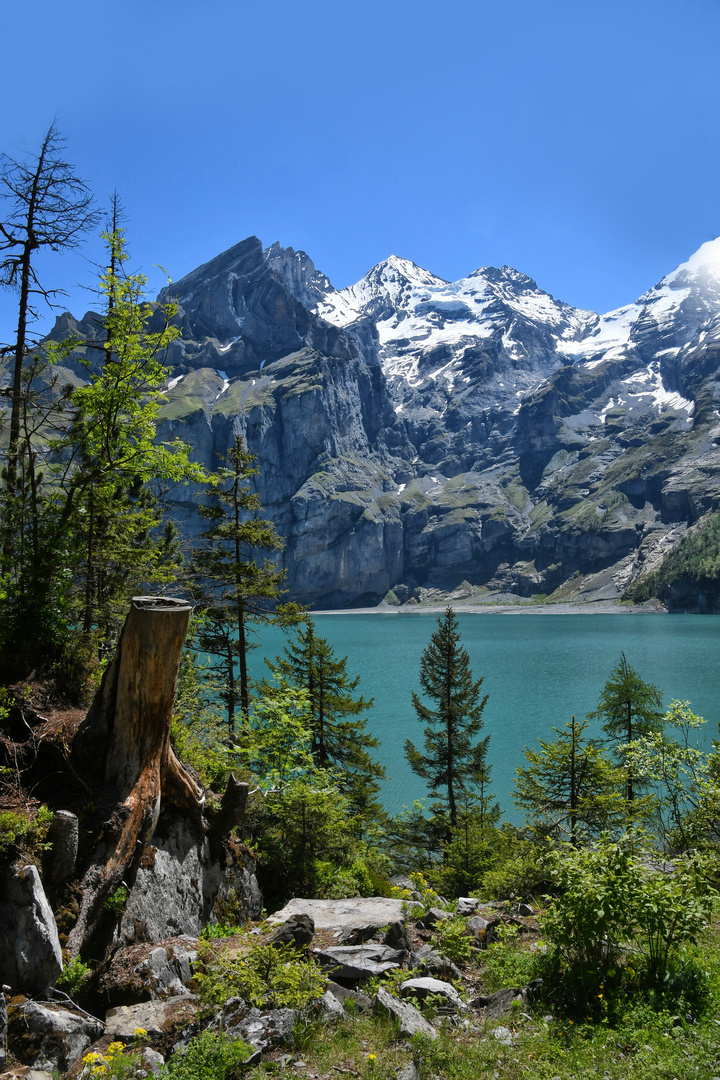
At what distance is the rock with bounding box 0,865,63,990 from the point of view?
4.66 metres

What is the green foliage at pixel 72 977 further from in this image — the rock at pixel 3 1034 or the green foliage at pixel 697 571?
the green foliage at pixel 697 571

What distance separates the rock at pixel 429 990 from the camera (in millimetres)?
5715

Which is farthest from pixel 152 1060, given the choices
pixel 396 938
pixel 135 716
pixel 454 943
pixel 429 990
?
pixel 454 943

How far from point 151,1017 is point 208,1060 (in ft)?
2.69

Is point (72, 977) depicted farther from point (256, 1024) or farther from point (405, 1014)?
point (405, 1014)

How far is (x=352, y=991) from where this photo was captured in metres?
5.61

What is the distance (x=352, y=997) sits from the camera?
216 inches

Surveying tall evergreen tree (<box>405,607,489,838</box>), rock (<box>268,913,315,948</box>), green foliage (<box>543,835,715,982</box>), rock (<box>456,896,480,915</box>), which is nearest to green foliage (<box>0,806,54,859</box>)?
rock (<box>268,913,315,948</box>)

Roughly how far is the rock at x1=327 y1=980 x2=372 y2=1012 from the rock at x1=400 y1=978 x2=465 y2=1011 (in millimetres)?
464

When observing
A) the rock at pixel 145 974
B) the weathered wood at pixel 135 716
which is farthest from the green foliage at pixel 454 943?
the weathered wood at pixel 135 716

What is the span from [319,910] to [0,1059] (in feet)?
14.5

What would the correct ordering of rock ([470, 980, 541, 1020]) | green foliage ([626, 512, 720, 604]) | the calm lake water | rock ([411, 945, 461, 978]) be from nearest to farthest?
rock ([470, 980, 541, 1020]) → rock ([411, 945, 461, 978]) → the calm lake water → green foliage ([626, 512, 720, 604])

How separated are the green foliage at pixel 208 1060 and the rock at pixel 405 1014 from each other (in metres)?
1.28

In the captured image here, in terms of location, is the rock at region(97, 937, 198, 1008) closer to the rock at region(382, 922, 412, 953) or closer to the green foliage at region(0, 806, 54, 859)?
the green foliage at region(0, 806, 54, 859)
